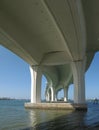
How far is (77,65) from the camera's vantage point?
41.0 metres

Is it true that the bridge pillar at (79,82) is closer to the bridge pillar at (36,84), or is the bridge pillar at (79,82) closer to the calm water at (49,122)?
the bridge pillar at (36,84)

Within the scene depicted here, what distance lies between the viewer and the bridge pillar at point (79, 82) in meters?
40.3

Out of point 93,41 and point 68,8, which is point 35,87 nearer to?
point 93,41

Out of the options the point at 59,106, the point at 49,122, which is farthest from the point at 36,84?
the point at 49,122

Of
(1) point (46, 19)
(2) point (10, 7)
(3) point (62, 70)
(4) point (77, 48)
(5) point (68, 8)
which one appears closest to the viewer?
(5) point (68, 8)

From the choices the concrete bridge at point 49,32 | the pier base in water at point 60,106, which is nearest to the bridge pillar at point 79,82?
the concrete bridge at point 49,32

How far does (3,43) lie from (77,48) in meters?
9.25

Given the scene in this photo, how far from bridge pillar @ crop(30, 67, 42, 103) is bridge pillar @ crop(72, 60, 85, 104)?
6.44m

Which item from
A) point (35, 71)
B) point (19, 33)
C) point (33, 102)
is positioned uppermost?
point (19, 33)

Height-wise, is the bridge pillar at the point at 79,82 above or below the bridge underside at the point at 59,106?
above

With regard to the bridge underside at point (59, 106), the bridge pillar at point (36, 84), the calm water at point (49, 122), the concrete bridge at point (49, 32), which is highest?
the concrete bridge at point (49, 32)

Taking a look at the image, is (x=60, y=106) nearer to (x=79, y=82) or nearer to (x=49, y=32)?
(x=79, y=82)

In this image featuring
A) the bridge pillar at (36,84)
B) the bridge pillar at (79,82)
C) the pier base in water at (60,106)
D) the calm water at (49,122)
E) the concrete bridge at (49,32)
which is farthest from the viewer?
the bridge pillar at (36,84)

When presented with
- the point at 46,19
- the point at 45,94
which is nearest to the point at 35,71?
the point at 46,19
